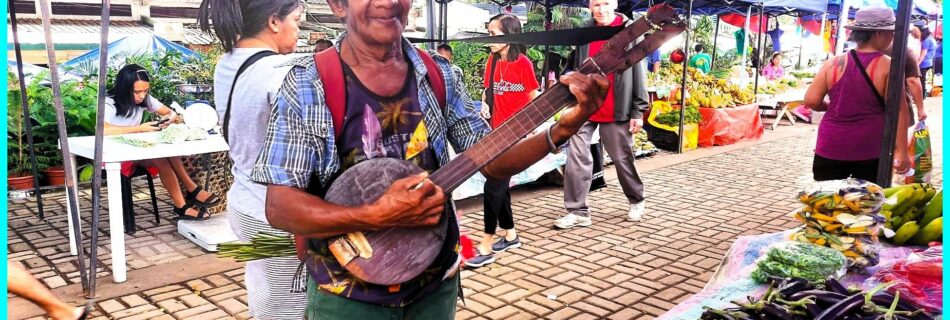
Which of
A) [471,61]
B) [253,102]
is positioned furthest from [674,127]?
[253,102]

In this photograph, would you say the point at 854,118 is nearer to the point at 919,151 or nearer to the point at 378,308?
the point at 919,151

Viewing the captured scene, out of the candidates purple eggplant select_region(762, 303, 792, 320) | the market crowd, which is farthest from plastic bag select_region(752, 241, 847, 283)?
the market crowd

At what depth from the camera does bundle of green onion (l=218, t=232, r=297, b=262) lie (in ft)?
6.97

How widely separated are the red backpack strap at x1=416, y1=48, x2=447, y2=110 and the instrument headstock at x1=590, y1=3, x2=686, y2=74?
41 centimetres

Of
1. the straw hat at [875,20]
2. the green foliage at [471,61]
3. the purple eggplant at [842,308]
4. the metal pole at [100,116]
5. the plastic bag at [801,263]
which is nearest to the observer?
the purple eggplant at [842,308]

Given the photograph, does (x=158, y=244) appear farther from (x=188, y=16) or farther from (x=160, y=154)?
(x=188, y=16)

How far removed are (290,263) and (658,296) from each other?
106 inches

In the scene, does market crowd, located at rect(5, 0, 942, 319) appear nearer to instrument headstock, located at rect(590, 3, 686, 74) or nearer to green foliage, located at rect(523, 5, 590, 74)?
instrument headstock, located at rect(590, 3, 686, 74)

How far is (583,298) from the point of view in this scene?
4414mm

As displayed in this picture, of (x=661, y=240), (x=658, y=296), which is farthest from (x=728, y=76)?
(x=658, y=296)

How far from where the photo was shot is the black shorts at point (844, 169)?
4.49 m

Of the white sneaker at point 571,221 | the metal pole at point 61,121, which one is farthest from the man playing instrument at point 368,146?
the white sneaker at point 571,221

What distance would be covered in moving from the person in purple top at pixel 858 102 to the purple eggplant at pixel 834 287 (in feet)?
7.26

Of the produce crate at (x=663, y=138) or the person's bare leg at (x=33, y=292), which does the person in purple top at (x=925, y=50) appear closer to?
the produce crate at (x=663, y=138)
